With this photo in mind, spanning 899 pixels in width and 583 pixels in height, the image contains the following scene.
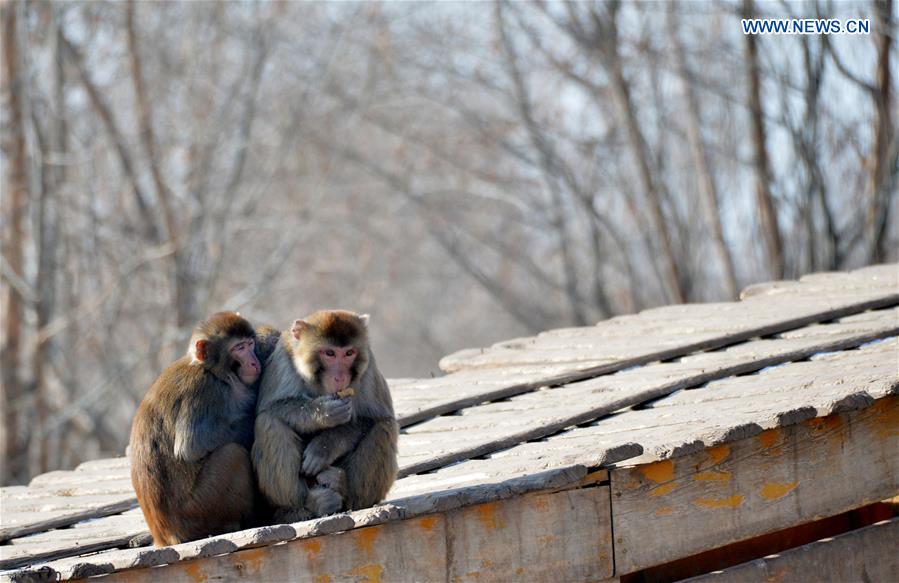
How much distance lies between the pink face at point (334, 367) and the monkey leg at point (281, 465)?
0.67 feet

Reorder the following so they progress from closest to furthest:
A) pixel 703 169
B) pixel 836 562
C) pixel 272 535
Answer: pixel 272 535 → pixel 836 562 → pixel 703 169

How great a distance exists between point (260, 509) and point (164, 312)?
1355 centimetres

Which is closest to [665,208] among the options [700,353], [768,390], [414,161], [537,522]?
[414,161]

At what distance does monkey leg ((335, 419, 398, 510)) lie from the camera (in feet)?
12.9

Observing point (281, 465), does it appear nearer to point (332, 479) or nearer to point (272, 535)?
point (332, 479)

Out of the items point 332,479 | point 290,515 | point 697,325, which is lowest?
point 290,515

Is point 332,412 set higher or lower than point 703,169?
lower

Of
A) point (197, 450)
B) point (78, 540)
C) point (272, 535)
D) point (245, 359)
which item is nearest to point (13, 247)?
point (78, 540)

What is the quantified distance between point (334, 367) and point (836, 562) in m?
2.27

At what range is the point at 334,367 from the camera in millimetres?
3990

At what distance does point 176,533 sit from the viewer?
393 cm

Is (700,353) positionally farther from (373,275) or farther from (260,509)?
(373,275)

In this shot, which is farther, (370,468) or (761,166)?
(761,166)

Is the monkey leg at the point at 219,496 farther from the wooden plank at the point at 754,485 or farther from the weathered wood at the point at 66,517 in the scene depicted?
the weathered wood at the point at 66,517
